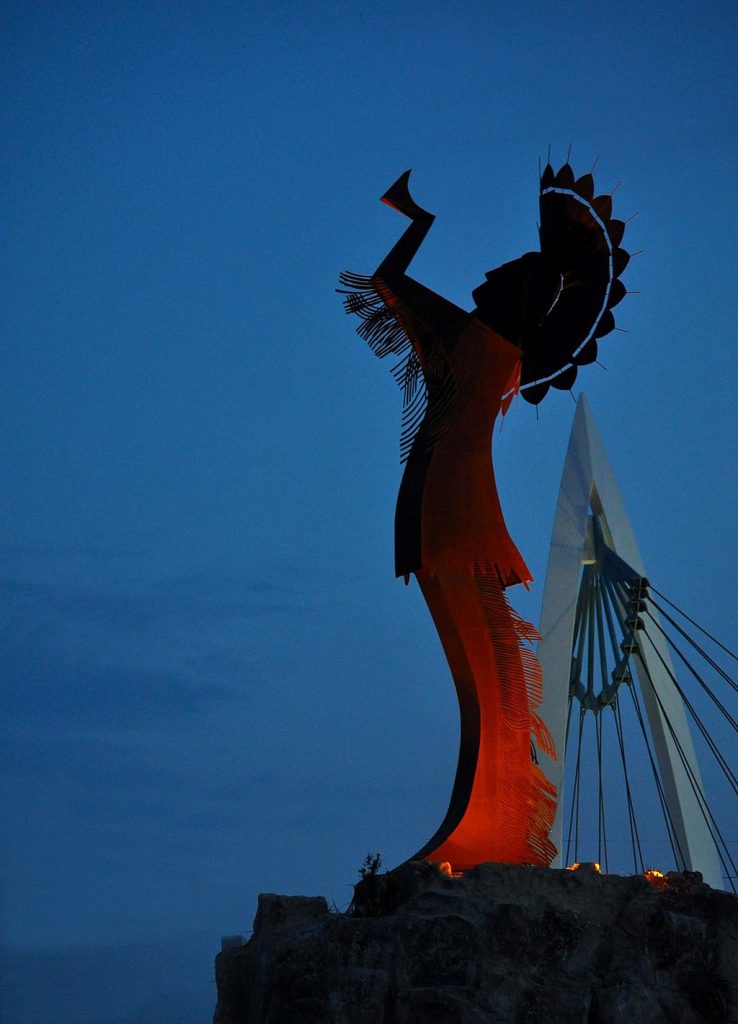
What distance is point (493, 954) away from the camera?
12.1 m

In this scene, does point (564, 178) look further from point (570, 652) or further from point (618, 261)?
point (570, 652)

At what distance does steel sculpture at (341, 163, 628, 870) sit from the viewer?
49.6 feet

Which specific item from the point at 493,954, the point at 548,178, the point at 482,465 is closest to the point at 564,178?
the point at 548,178

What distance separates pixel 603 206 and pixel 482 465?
3.96 m

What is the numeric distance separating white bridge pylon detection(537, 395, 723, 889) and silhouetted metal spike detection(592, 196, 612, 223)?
442 centimetres

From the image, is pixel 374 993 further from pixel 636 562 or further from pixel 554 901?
pixel 636 562

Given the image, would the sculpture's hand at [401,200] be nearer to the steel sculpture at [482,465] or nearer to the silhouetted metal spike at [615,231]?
the steel sculpture at [482,465]

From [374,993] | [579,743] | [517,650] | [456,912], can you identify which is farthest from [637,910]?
[579,743]

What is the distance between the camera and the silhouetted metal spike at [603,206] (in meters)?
17.1

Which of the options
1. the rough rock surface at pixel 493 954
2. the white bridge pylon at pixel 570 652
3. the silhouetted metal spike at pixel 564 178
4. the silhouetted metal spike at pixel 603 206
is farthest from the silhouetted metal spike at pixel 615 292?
the rough rock surface at pixel 493 954

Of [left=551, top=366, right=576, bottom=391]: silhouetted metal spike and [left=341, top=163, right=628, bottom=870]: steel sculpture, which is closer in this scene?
[left=341, top=163, right=628, bottom=870]: steel sculpture

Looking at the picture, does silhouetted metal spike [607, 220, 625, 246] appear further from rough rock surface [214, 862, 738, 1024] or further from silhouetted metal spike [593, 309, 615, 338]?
rough rock surface [214, 862, 738, 1024]

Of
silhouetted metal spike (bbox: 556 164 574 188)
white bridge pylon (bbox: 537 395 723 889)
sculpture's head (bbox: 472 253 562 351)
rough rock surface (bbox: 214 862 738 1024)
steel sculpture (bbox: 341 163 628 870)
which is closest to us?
rough rock surface (bbox: 214 862 738 1024)

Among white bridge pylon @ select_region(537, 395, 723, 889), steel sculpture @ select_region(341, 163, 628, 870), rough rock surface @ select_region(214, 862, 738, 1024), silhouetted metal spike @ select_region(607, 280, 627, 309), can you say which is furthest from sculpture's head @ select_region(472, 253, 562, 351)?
rough rock surface @ select_region(214, 862, 738, 1024)
